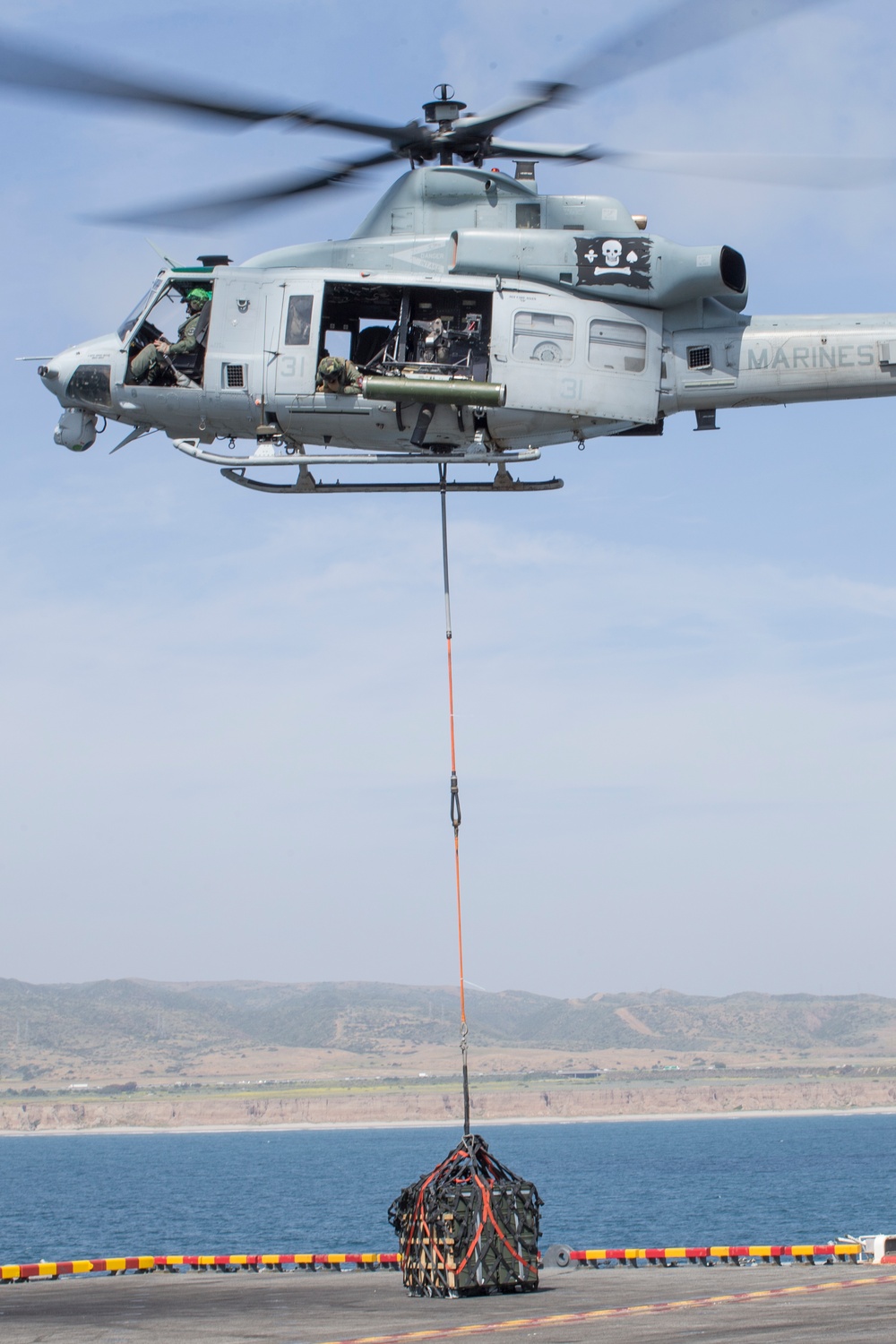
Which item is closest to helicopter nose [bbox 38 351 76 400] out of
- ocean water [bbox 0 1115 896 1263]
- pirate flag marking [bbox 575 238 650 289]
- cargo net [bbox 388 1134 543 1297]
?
pirate flag marking [bbox 575 238 650 289]

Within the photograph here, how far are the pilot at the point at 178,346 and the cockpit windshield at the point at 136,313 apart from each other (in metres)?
0.38

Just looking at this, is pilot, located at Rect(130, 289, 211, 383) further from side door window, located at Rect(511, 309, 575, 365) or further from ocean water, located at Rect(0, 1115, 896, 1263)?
ocean water, located at Rect(0, 1115, 896, 1263)

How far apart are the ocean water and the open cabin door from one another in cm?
5049

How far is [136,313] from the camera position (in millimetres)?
18047

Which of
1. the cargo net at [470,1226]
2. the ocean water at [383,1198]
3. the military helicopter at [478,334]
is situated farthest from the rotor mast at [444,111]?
the ocean water at [383,1198]

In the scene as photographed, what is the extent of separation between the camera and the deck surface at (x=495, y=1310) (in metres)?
12.7

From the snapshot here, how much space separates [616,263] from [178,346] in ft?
18.3

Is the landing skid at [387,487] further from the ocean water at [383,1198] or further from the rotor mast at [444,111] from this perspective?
the ocean water at [383,1198]

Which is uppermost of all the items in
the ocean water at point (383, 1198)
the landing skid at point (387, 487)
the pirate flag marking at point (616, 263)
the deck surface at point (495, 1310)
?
the pirate flag marking at point (616, 263)

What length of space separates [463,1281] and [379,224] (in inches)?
509

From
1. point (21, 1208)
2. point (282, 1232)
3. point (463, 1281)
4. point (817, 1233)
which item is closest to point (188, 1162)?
point (21, 1208)

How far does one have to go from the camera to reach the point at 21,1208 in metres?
95.8

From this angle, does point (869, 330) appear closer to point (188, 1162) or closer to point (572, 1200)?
point (572, 1200)

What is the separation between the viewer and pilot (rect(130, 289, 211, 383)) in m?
17.7
